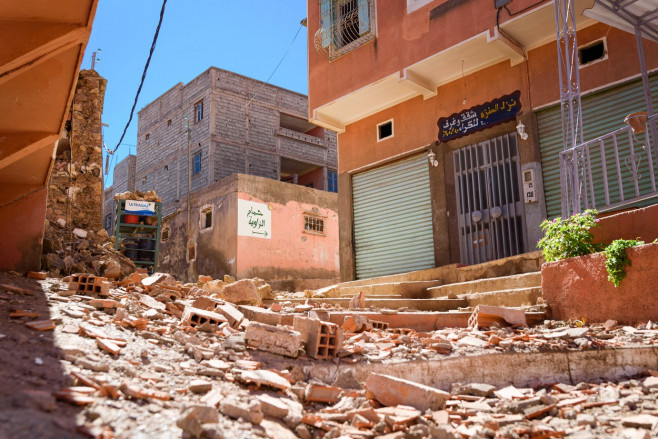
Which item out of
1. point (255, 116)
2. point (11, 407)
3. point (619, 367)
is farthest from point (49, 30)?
point (255, 116)

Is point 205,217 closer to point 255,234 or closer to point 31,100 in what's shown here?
point 255,234

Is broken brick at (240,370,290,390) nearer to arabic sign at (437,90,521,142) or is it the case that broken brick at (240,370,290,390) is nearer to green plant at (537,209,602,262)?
green plant at (537,209,602,262)

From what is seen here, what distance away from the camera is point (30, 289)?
4930 mm

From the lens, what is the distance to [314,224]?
20531 mm

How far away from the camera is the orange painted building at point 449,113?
28.0ft

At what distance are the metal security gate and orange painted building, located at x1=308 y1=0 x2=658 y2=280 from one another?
0.02 m

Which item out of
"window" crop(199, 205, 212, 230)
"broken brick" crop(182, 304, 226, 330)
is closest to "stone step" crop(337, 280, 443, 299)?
"broken brick" crop(182, 304, 226, 330)

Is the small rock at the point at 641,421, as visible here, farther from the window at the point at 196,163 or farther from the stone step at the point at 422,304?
the window at the point at 196,163

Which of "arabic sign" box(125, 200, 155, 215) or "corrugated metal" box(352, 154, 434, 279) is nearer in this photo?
"corrugated metal" box(352, 154, 434, 279)

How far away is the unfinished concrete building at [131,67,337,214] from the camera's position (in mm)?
23781

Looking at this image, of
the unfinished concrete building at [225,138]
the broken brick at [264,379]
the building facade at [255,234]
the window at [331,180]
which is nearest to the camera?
the broken brick at [264,379]

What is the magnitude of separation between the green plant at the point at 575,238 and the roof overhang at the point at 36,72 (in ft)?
17.1

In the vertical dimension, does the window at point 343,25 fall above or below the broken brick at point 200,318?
above

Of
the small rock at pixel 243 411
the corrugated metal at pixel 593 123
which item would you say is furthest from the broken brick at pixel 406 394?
the corrugated metal at pixel 593 123
